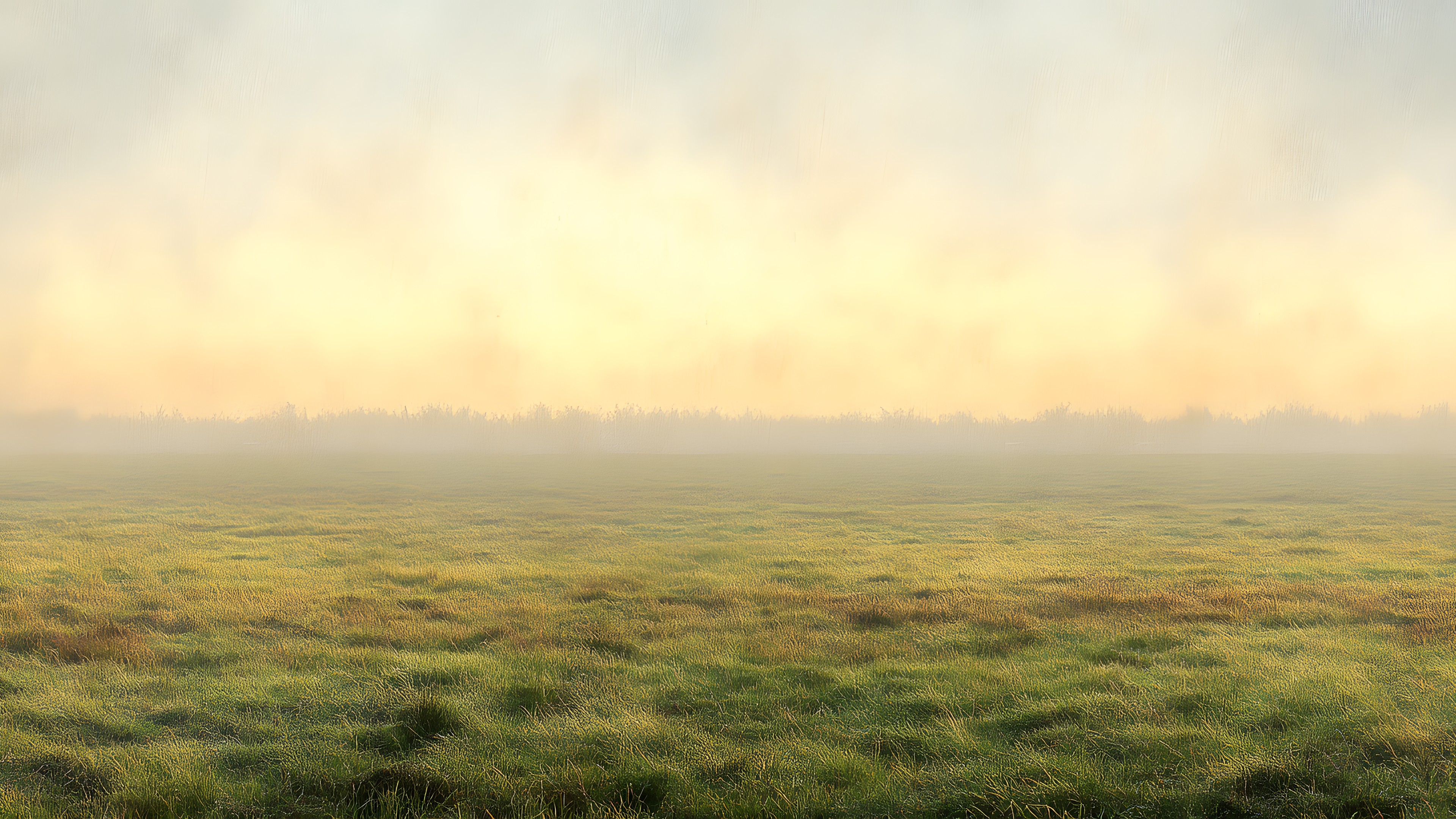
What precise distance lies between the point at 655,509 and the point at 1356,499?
5784cm

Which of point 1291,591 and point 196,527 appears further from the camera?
point 196,527

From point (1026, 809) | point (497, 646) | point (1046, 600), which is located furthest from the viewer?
point (1046, 600)

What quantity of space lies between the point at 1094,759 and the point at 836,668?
202 inches

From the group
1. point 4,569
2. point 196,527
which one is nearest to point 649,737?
point 4,569

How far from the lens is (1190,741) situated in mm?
9609

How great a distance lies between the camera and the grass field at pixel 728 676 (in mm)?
8359

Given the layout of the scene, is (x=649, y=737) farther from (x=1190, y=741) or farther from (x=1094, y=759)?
(x=1190, y=741)

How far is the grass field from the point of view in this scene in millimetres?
8359

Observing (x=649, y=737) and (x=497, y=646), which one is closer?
(x=649, y=737)

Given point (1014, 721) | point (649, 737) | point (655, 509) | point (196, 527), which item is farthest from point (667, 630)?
point (655, 509)

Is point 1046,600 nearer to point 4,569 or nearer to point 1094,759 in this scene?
point 1094,759

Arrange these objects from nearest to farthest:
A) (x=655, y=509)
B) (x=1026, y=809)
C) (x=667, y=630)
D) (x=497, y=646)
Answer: (x=1026, y=809)
(x=497, y=646)
(x=667, y=630)
(x=655, y=509)

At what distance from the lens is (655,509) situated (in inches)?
2247

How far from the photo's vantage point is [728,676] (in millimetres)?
13031
